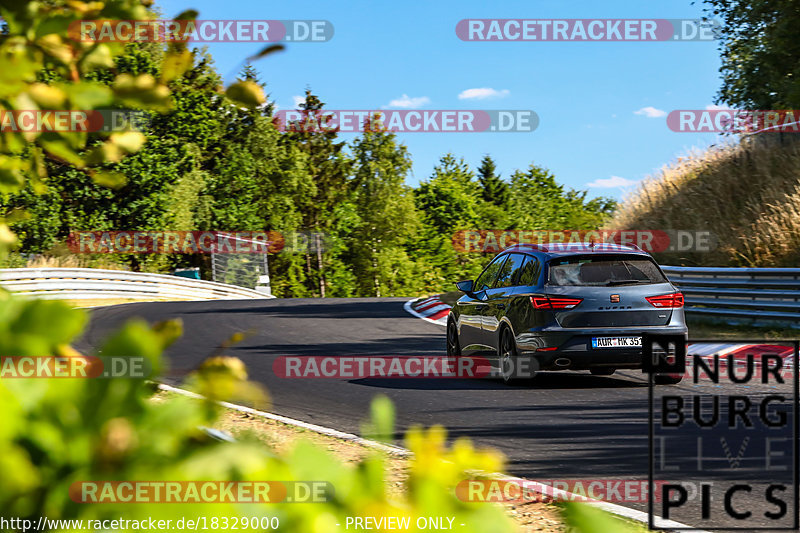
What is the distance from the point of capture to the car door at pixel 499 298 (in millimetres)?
12227

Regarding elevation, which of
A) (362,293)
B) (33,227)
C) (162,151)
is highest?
(162,151)

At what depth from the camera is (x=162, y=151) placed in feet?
166

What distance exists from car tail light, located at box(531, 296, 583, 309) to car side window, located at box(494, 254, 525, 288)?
0.88 meters

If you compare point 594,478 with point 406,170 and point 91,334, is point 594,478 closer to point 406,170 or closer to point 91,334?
point 91,334

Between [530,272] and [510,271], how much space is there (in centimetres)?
75

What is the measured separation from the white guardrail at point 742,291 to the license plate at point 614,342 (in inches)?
212

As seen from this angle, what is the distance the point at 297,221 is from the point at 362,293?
31.2ft

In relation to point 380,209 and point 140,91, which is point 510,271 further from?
point 380,209

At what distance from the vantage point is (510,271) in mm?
12578

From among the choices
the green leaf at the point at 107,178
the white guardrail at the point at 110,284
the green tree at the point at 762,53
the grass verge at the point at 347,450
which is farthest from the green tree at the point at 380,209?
the green leaf at the point at 107,178

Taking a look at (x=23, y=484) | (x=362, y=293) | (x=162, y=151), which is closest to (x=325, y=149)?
(x=362, y=293)

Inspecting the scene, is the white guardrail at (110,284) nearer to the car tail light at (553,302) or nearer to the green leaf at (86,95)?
the car tail light at (553,302)

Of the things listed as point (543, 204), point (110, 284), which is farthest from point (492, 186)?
point (110, 284)

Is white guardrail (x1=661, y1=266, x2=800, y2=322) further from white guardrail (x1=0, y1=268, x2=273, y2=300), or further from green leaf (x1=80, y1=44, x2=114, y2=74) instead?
white guardrail (x1=0, y1=268, x2=273, y2=300)
